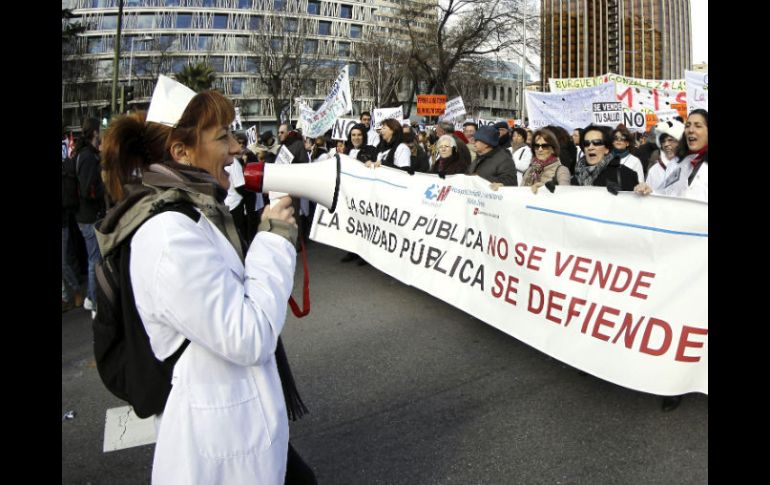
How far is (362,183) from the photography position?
658 centimetres

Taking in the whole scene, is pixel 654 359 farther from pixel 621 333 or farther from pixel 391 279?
pixel 391 279

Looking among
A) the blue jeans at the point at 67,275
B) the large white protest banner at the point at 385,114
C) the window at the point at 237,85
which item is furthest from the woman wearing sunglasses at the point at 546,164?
the window at the point at 237,85

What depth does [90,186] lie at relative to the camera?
5832 millimetres

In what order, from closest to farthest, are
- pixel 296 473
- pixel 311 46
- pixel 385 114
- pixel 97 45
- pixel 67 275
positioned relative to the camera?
pixel 296 473, pixel 67 275, pixel 385 114, pixel 311 46, pixel 97 45

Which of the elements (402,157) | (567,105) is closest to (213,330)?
(402,157)

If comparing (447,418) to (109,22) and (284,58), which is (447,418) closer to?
(284,58)

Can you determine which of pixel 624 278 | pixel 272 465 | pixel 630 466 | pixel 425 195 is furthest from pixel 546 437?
pixel 425 195

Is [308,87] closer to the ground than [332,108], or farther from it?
farther from it

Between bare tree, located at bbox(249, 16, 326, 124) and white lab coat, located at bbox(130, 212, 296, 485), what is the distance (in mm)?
43702

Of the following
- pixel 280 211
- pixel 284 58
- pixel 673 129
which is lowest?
pixel 280 211

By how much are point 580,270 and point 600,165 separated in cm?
177

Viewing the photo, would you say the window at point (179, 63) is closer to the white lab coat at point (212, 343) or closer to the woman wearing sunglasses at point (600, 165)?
Answer: the woman wearing sunglasses at point (600, 165)

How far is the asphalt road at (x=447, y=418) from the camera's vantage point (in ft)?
10.00
